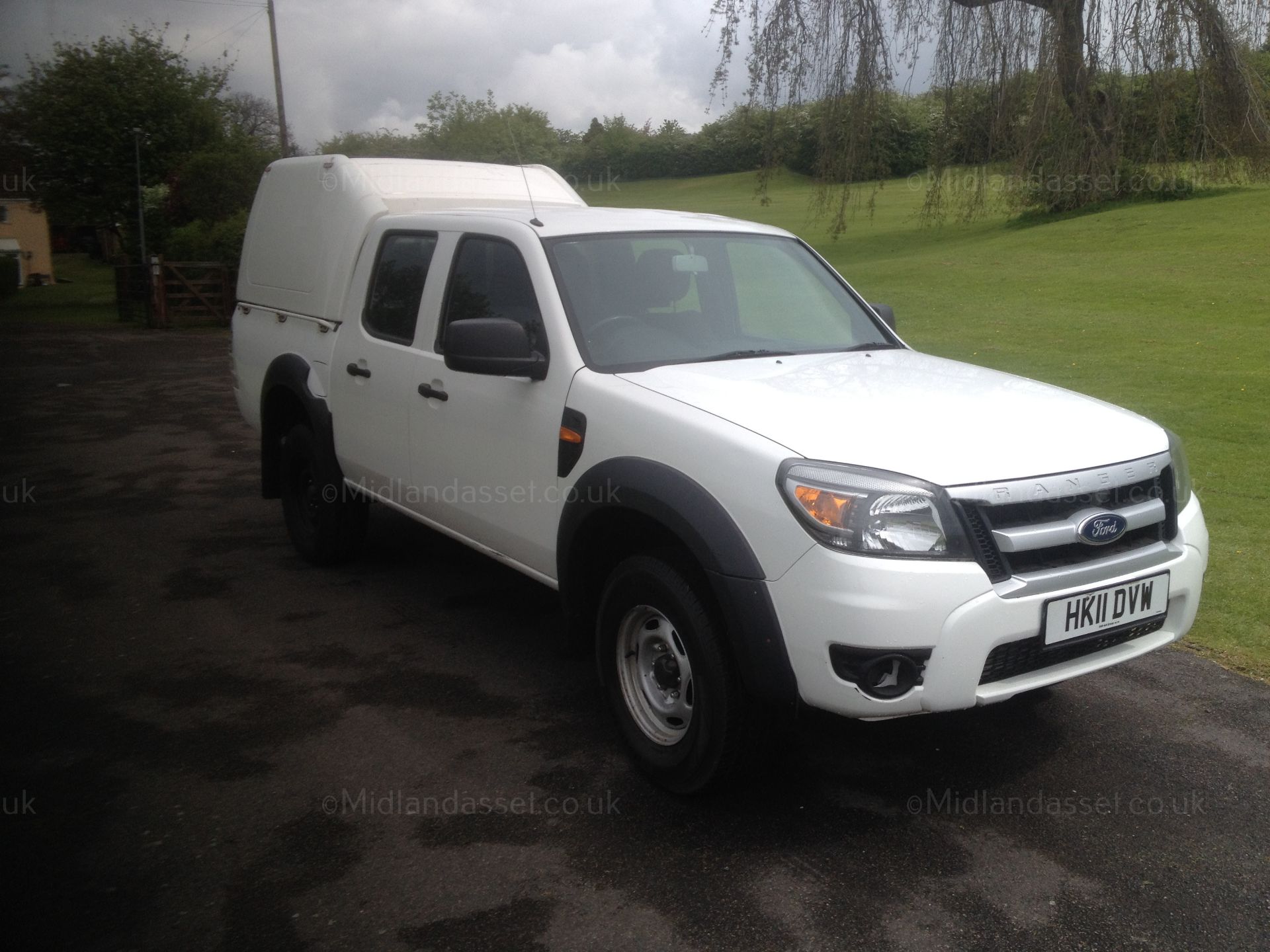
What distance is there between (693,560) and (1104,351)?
10.8 metres

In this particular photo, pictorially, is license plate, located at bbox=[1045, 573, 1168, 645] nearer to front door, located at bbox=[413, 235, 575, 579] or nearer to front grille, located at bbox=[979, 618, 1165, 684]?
front grille, located at bbox=[979, 618, 1165, 684]

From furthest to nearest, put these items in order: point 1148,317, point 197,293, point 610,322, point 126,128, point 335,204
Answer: point 126,128 → point 197,293 → point 1148,317 → point 335,204 → point 610,322

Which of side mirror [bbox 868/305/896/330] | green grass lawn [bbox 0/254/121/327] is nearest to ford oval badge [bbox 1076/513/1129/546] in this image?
side mirror [bbox 868/305/896/330]

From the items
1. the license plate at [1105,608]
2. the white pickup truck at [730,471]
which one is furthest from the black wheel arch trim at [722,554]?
the license plate at [1105,608]

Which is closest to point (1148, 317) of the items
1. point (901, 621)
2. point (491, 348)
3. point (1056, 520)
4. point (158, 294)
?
point (1056, 520)

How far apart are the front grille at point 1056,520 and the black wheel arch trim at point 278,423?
3768 millimetres

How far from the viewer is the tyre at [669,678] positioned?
336 cm

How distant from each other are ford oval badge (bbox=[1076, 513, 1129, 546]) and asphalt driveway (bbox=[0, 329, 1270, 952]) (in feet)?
3.07

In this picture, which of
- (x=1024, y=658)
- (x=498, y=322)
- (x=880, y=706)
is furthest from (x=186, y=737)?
(x=1024, y=658)

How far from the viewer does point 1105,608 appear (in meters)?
3.30

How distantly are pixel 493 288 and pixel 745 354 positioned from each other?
3.71ft

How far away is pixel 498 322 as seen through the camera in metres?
4.02

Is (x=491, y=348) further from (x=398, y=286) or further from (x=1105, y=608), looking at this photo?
(x=1105, y=608)

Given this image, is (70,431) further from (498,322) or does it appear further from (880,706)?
(880,706)
